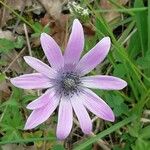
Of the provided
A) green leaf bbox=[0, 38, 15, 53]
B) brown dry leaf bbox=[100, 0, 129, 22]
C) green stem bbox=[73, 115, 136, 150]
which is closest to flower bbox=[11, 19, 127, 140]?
green stem bbox=[73, 115, 136, 150]

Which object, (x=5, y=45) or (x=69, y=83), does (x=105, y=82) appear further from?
(x=5, y=45)

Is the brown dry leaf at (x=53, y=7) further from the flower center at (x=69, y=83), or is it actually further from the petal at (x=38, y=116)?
the petal at (x=38, y=116)

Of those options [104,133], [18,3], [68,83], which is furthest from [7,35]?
[104,133]

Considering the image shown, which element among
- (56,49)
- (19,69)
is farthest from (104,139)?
(56,49)

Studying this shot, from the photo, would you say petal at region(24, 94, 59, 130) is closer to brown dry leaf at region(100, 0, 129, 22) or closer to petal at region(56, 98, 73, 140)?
petal at region(56, 98, 73, 140)

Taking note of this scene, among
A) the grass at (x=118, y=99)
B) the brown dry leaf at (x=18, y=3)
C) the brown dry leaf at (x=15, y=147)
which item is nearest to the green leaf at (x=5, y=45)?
the grass at (x=118, y=99)

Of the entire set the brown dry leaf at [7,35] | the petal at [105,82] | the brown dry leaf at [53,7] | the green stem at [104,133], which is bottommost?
the green stem at [104,133]
